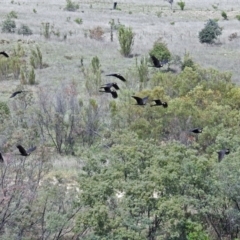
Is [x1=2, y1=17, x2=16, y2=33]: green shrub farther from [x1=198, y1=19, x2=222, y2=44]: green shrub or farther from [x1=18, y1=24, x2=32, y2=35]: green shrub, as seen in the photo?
[x1=198, y1=19, x2=222, y2=44]: green shrub

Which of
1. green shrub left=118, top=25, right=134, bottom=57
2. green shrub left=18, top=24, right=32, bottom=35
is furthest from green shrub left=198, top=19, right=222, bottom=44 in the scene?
green shrub left=18, top=24, right=32, bottom=35

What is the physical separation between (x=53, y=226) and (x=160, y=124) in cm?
904

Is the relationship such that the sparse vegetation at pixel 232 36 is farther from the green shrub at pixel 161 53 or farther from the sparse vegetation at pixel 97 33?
the green shrub at pixel 161 53

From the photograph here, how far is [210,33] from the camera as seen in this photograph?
48.5m

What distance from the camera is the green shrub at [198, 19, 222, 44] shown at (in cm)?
4862

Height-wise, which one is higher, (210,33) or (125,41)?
(125,41)

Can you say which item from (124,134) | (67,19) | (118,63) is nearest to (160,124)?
(124,134)

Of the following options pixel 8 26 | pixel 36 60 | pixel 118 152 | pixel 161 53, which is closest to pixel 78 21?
pixel 8 26


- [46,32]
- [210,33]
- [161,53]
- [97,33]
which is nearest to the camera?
[161,53]

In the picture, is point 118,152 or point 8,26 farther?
point 8,26

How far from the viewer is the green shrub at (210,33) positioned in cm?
4862

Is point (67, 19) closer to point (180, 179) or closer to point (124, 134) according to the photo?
point (124, 134)

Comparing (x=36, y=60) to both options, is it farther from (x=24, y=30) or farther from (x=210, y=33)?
(x=210, y=33)

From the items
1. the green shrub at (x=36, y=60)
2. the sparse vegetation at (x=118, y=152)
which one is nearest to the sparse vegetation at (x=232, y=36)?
the sparse vegetation at (x=118, y=152)
